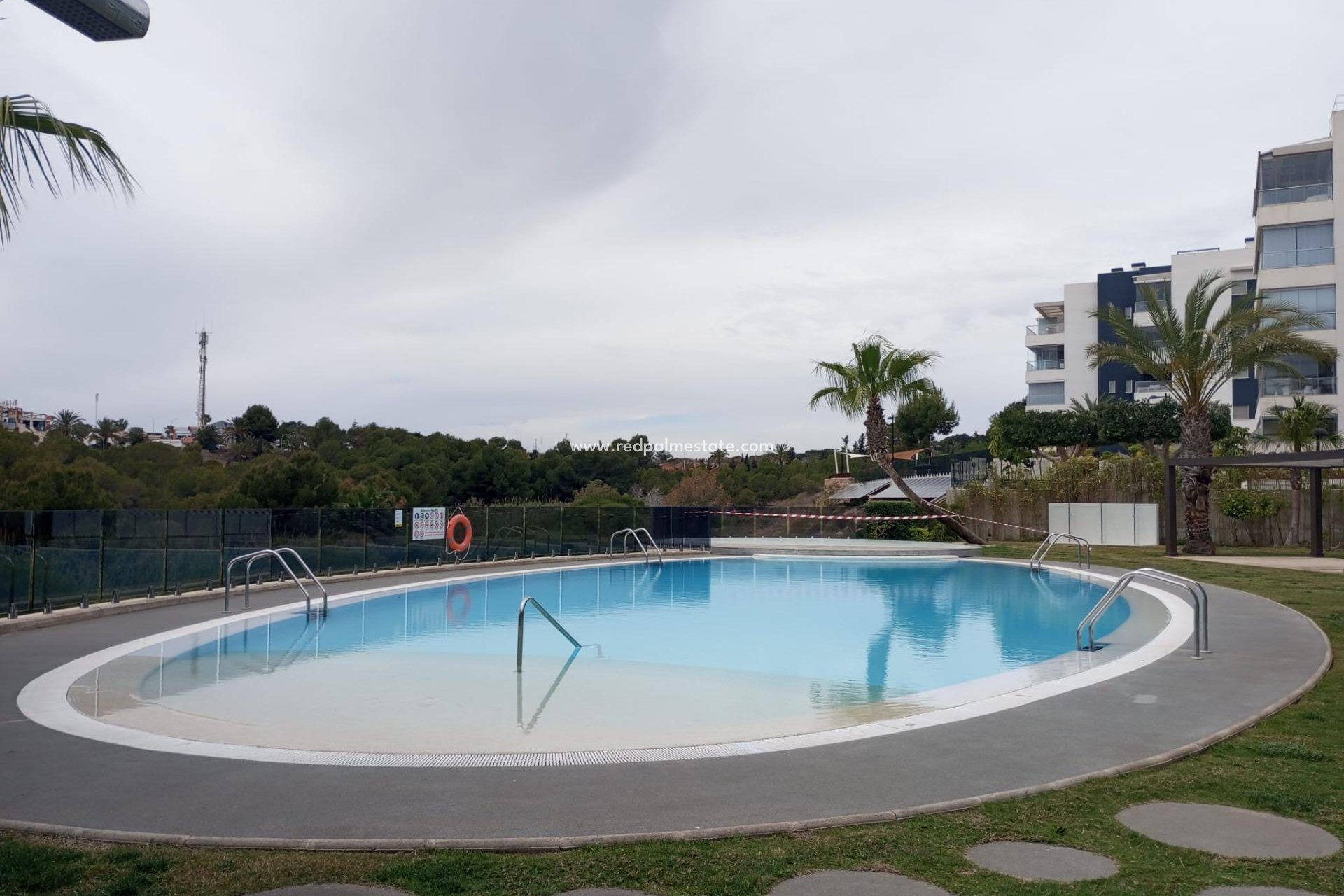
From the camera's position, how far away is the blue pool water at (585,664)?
8.42m

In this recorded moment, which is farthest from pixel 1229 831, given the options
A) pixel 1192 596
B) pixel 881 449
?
pixel 881 449

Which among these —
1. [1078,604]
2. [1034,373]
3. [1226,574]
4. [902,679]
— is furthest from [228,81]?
[1034,373]

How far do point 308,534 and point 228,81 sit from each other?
10451 millimetres

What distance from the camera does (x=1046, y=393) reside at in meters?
64.9

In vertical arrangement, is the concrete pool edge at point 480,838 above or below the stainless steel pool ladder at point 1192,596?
below

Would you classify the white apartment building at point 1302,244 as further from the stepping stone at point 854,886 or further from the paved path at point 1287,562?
the stepping stone at point 854,886

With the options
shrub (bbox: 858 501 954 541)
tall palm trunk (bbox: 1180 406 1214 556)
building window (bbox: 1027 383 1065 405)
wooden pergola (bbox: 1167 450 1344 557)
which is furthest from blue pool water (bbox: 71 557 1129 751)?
building window (bbox: 1027 383 1065 405)

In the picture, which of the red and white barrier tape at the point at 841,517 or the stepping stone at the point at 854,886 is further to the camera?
the red and white barrier tape at the point at 841,517

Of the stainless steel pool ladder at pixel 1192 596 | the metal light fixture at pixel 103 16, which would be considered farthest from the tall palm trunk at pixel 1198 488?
the metal light fixture at pixel 103 16

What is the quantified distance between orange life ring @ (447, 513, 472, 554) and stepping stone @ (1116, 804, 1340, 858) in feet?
67.4

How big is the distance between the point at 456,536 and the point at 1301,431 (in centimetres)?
2775

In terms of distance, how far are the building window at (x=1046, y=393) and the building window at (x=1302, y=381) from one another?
22723 mm

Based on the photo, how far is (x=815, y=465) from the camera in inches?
2805

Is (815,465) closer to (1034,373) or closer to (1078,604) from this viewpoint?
(1034,373)
